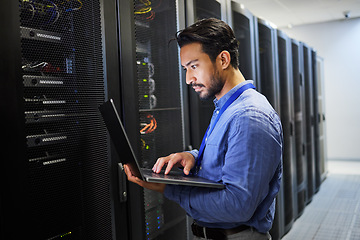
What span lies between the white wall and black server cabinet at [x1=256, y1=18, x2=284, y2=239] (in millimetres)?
4819

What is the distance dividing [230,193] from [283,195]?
2.53 meters

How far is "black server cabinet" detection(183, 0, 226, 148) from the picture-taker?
75.2 inches

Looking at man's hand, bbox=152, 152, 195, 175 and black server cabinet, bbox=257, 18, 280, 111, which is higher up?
black server cabinet, bbox=257, 18, 280, 111

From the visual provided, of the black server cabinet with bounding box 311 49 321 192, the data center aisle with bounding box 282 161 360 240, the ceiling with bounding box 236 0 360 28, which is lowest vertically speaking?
the data center aisle with bounding box 282 161 360 240

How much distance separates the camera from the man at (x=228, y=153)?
3.23ft

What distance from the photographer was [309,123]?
459cm

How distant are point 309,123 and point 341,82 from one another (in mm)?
3390

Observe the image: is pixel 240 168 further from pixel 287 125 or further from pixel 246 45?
pixel 287 125

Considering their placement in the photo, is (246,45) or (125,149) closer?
(125,149)

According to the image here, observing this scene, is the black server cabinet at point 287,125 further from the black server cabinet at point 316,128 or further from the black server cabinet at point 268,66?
the black server cabinet at point 316,128

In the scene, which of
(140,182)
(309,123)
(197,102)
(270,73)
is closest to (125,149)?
(140,182)

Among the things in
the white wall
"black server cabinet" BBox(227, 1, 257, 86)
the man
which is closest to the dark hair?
the man

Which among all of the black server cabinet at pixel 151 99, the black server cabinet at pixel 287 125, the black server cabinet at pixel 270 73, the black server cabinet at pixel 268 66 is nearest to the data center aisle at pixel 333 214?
the black server cabinet at pixel 287 125

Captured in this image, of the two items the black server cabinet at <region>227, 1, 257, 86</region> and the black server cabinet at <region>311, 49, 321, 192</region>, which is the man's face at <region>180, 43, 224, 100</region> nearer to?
the black server cabinet at <region>227, 1, 257, 86</region>
